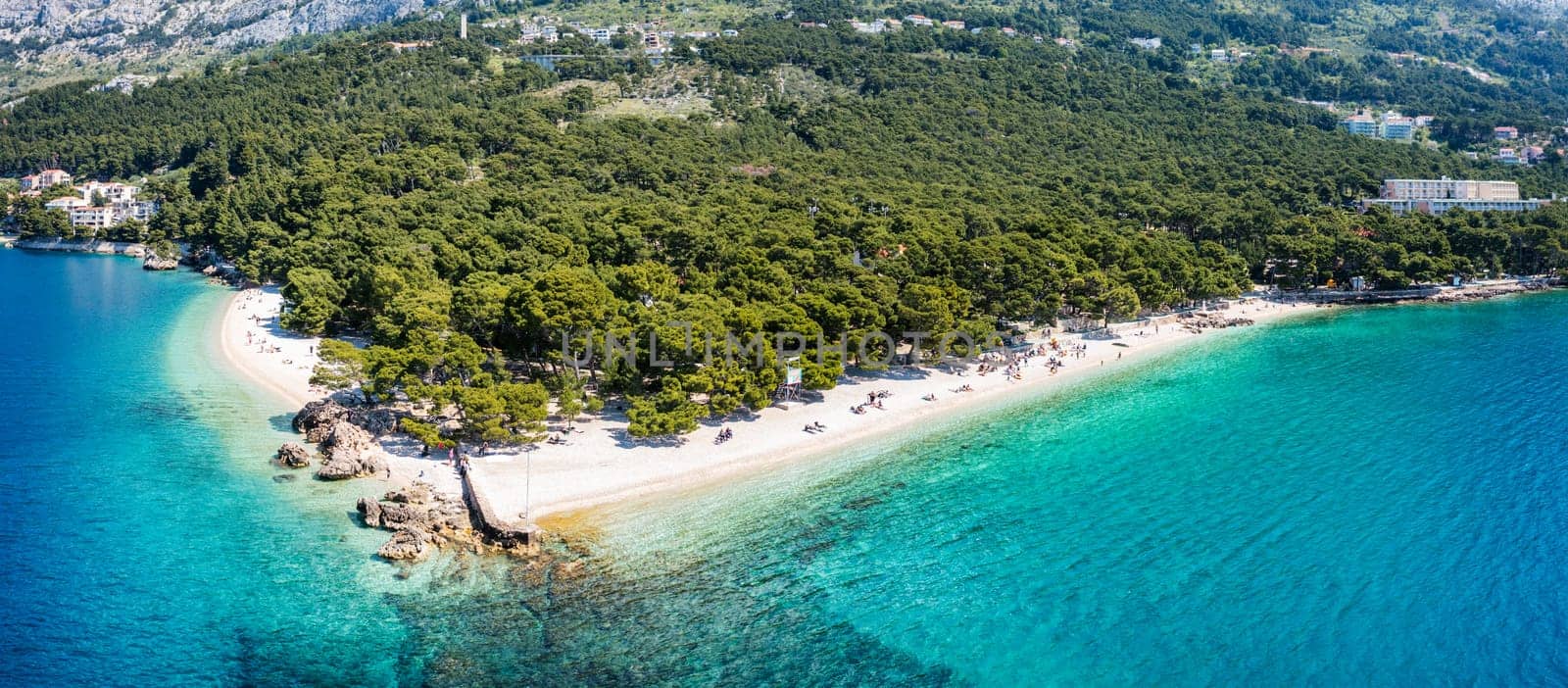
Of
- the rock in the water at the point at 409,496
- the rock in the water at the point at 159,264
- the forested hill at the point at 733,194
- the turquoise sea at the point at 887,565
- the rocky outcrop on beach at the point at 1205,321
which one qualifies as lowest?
the turquoise sea at the point at 887,565

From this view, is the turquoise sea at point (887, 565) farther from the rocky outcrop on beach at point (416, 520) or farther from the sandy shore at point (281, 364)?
the sandy shore at point (281, 364)

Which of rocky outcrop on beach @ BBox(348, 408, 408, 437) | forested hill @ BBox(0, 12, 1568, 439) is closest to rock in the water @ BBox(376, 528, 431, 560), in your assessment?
forested hill @ BBox(0, 12, 1568, 439)

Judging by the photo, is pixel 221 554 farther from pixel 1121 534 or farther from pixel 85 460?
pixel 1121 534

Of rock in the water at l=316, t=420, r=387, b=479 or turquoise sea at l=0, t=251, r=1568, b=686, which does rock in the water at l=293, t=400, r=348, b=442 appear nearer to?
rock in the water at l=316, t=420, r=387, b=479

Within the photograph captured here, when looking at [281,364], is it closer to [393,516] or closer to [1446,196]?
[393,516]

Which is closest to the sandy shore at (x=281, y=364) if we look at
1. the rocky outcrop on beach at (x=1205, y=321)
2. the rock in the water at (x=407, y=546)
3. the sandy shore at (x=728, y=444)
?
the sandy shore at (x=728, y=444)

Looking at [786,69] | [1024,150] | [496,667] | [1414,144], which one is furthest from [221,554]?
[1414,144]
